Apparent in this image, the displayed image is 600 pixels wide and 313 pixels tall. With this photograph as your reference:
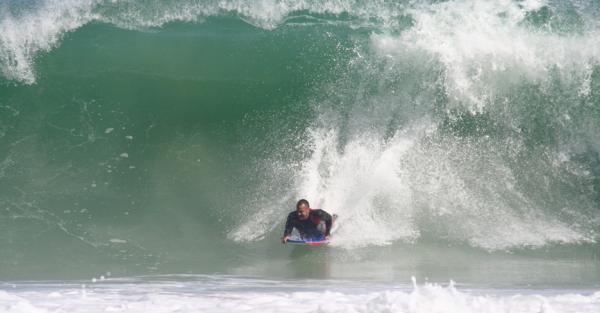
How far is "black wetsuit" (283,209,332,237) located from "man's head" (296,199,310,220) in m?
0.12

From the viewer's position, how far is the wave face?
8891 mm

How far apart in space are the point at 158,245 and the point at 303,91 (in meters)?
3.80

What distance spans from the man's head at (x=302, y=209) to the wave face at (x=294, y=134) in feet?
1.86

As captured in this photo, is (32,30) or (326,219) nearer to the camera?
(326,219)

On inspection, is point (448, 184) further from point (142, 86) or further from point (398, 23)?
point (142, 86)

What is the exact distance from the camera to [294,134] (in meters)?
10.5

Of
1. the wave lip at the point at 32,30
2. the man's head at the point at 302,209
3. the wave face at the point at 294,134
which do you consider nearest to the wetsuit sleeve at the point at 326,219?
the man's head at the point at 302,209

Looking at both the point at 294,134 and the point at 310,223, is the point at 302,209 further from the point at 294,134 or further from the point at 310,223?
the point at 294,134

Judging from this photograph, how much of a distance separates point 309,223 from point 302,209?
0.35m

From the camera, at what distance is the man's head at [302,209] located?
27.6 ft

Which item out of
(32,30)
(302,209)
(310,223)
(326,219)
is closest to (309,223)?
(310,223)

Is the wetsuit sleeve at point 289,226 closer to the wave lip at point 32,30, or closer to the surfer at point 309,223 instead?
the surfer at point 309,223

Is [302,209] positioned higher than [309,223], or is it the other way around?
[302,209]

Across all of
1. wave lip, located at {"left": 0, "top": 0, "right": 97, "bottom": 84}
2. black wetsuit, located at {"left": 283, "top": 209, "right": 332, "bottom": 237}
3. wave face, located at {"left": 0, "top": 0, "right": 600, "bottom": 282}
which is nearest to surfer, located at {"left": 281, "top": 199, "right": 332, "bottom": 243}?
black wetsuit, located at {"left": 283, "top": 209, "right": 332, "bottom": 237}
